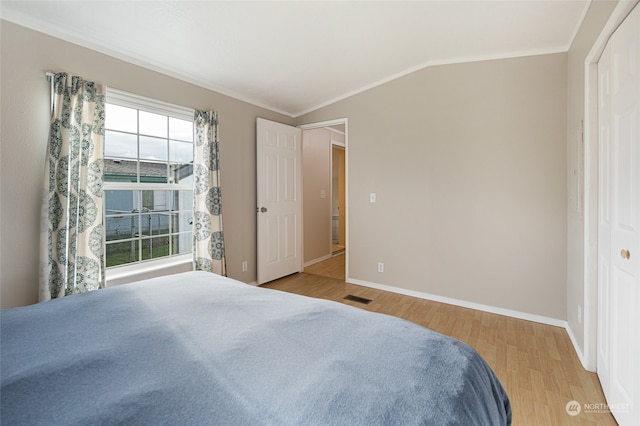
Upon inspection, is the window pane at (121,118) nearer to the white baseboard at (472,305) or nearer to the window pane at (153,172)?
the window pane at (153,172)

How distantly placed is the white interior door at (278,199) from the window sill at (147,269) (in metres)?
0.96

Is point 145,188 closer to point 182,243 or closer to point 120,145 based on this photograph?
point 120,145

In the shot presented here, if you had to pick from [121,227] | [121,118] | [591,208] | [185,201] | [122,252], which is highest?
[121,118]

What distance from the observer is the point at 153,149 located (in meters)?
2.71

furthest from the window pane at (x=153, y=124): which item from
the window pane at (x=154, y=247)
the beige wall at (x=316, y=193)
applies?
Result: the beige wall at (x=316, y=193)

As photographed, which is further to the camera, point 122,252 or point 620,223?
point 122,252

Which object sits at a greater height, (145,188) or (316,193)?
(316,193)

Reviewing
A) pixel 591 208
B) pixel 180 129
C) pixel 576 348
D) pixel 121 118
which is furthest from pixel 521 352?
pixel 121 118

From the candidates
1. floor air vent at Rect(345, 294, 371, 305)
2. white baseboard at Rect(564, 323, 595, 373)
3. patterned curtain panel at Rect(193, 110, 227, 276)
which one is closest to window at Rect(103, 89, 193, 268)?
patterned curtain panel at Rect(193, 110, 227, 276)

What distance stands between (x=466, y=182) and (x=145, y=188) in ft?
10.5

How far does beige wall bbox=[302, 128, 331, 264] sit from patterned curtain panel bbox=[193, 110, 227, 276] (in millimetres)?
Answer: 1897

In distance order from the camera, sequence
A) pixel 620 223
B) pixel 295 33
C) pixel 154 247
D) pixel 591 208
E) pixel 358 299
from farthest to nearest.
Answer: pixel 358 299
pixel 154 247
pixel 295 33
pixel 591 208
pixel 620 223

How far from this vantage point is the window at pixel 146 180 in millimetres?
2436

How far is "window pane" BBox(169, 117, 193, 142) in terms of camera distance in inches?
112
